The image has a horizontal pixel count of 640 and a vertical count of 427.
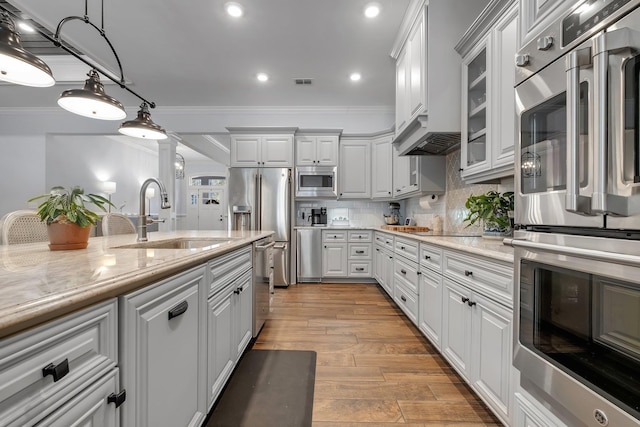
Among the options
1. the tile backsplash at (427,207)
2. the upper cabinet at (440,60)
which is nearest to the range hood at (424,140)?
the upper cabinet at (440,60)

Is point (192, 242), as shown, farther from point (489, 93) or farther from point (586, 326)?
point (489, 93)

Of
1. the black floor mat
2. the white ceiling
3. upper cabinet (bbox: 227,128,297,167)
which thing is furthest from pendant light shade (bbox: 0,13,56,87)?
upper cabinet (bbox: 227,128,297,167)

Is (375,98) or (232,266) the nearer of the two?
(232,266)

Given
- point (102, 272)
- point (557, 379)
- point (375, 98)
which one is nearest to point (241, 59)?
point (375, 98)

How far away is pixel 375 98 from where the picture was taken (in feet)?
13.9

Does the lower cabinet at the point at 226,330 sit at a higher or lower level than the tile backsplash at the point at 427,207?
lower

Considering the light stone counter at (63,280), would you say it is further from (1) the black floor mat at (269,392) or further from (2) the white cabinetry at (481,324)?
(2) the white cabinetry at (481,324)

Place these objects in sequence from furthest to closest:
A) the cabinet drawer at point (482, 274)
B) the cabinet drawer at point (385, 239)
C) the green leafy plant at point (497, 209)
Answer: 1. the cabinet drawer at point (385, 239)
2. the green leafy plant at point (497, 209)
3. the cabinet drawer at point (482, 274)

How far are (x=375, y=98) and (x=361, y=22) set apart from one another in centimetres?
171

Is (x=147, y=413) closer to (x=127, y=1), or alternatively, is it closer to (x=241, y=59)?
(x=127, y=1)

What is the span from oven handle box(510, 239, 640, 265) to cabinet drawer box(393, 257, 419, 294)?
4.81 ft

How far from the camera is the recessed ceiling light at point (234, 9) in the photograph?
2385mm

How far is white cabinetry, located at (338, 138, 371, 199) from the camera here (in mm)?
4543

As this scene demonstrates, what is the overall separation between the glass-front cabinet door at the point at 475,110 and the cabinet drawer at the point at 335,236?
2.27 meters
